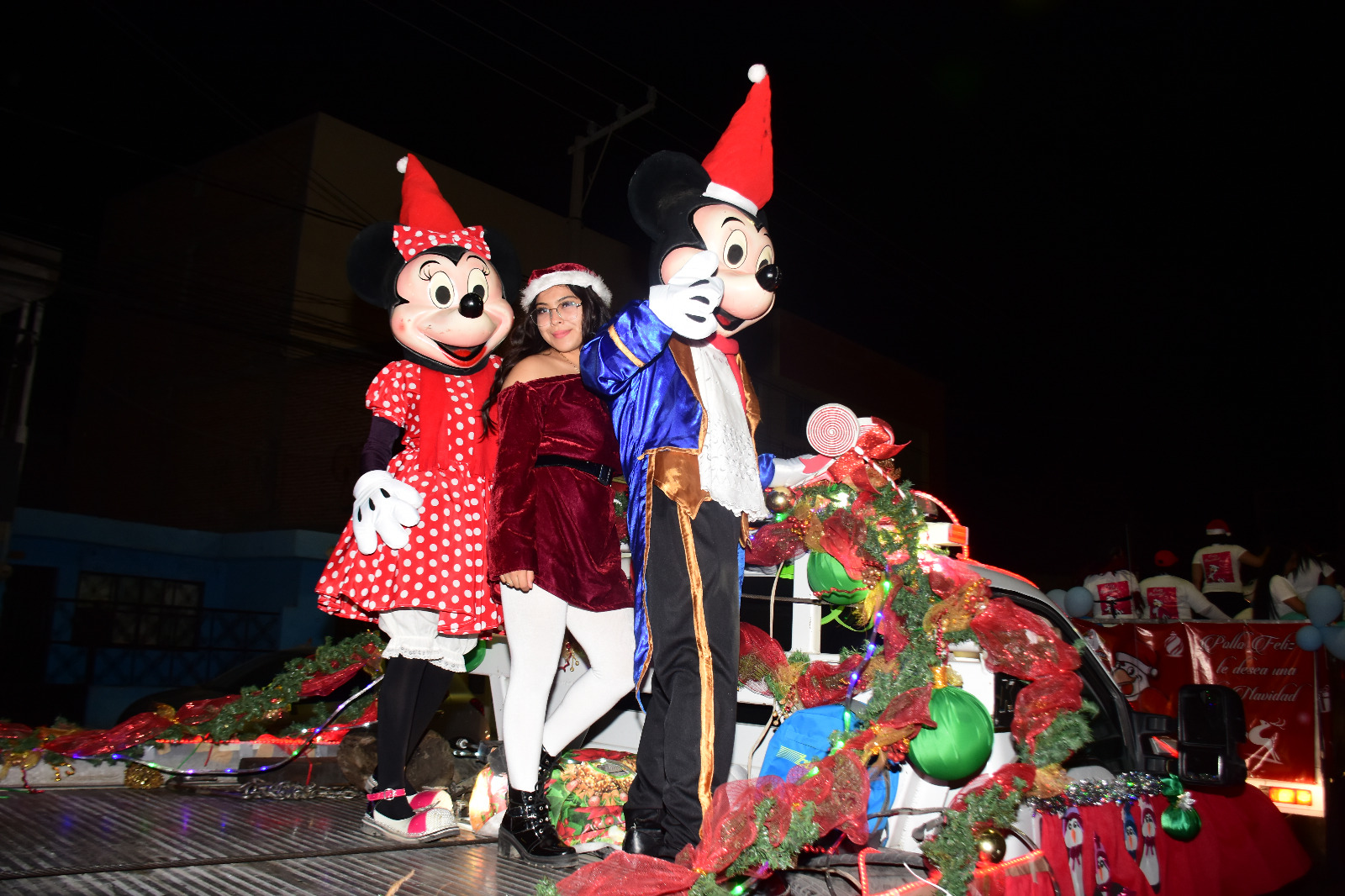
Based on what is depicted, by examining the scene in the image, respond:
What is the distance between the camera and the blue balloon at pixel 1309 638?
546cm

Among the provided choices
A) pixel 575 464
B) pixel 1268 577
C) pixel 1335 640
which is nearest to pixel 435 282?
pixel 575 464

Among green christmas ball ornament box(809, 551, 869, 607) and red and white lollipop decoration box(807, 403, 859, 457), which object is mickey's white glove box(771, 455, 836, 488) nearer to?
red and white lollipop decoration box(807, 403, 859, 457)

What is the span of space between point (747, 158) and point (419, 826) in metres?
2.29

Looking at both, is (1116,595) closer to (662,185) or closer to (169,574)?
(662,185)

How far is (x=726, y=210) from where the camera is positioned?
8.71 ft

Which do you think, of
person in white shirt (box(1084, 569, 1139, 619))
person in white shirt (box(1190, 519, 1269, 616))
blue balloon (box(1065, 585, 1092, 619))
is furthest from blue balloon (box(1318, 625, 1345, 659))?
person in white shirt (box(1190, 519, 1269, 616))

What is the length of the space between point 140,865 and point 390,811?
2.56 ft

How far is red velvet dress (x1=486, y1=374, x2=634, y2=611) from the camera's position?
2791 millimetres

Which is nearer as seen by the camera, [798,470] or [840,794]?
[840,794]

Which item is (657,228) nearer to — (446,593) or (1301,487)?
(446,593)

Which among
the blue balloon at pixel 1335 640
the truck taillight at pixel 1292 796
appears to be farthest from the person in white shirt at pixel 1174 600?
the truck taillight at pixel 1292 796

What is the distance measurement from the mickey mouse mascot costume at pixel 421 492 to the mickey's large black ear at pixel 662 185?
0.71 metres

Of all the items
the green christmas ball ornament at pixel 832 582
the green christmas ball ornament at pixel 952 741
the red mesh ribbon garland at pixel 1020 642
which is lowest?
the green christmas ball ornament at pixel 952 741

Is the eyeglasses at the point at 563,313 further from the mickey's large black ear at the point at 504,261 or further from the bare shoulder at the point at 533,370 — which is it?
the mickey's large black ear at the point at 504,261
